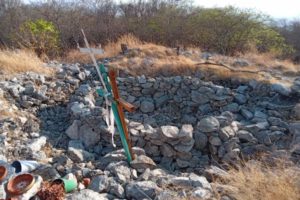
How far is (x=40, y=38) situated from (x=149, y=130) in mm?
5376

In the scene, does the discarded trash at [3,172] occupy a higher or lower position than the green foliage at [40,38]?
lower

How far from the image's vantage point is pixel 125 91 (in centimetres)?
660

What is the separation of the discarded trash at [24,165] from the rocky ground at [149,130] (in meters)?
0.08

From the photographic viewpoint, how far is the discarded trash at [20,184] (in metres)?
3.06

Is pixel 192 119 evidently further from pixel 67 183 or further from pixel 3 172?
pixel 3 172

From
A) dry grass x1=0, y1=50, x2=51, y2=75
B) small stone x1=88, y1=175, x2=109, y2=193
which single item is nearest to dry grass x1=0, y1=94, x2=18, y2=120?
dry grass x1=0, y1=50, x2=51, y2=75

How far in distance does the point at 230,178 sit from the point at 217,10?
8.52 meters

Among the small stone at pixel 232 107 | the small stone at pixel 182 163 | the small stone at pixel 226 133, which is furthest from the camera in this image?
the small stone at pixel 232 107

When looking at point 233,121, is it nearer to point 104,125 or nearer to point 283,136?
point 283,136

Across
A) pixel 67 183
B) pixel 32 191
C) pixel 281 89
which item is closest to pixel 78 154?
pixel 67 183

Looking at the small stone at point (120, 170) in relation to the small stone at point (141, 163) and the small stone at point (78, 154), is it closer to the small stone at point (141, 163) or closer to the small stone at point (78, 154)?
the small stone at point (141, 163)

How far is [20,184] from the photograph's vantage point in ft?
10.5

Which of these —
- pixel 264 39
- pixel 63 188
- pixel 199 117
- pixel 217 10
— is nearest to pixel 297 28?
pixel 264 39

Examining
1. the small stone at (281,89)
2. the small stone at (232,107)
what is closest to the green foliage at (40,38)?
the small stone at (232,107)
